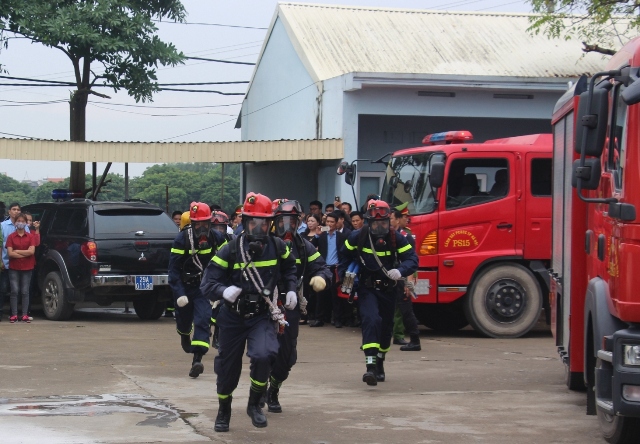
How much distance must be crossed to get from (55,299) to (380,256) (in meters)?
7.86

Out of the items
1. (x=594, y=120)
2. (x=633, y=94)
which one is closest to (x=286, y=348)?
(x=594, y=120)

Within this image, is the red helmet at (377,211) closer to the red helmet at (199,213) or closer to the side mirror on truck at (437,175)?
the red helmet at (199,213)

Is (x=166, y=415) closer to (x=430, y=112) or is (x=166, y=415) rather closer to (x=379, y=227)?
(x=379, y=227)

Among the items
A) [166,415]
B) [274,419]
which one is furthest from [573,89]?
[166,415]

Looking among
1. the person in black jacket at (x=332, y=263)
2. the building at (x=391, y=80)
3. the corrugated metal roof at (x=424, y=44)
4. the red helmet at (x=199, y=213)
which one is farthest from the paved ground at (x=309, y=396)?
the corrugated metal roof at (x=424, y=44)

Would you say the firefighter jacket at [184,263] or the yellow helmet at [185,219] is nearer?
the firefighter jacket at [184,263]

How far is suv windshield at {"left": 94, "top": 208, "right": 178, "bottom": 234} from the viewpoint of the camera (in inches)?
656

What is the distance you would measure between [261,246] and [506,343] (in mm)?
7032

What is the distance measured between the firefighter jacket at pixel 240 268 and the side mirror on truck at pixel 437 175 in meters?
5.96

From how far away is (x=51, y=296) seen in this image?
17141mm

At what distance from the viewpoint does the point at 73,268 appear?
16547 millimetres

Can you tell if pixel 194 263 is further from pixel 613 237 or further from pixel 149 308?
pixel 149 308

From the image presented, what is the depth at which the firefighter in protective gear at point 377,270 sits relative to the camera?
1060 centimetres

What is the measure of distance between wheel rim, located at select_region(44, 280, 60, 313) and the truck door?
6.27 m
